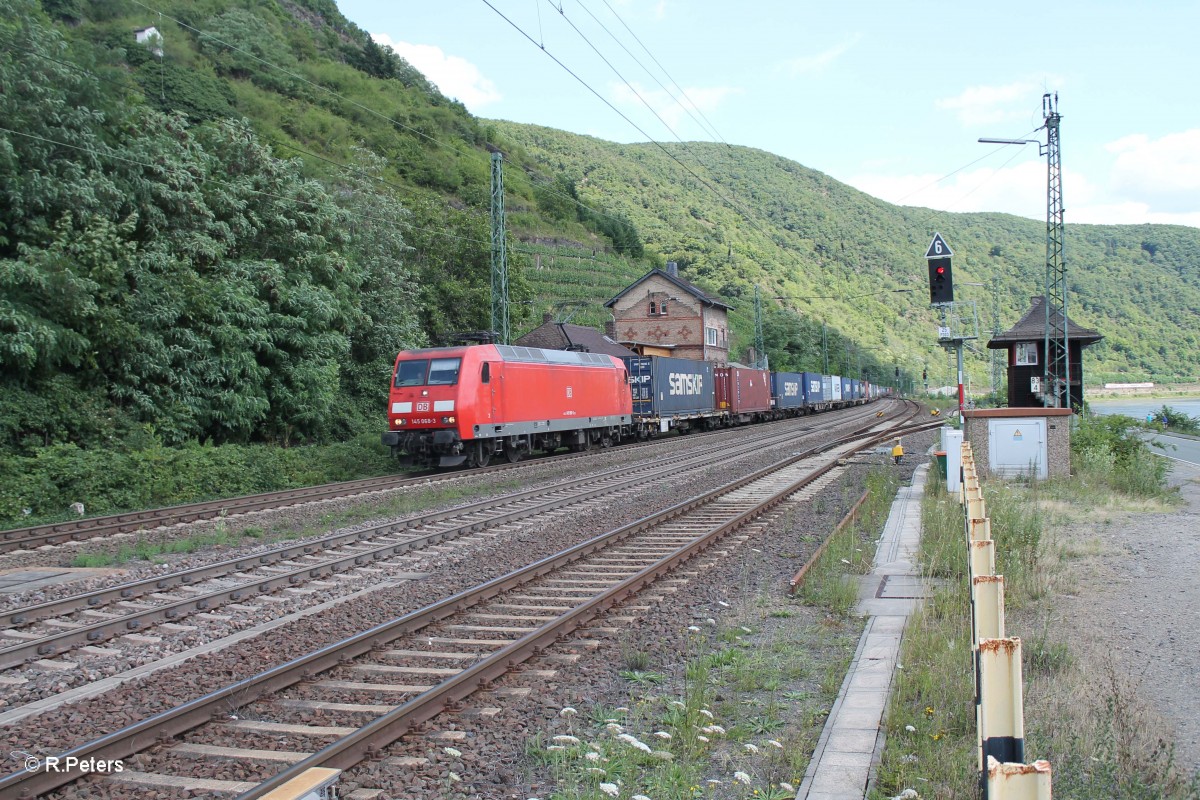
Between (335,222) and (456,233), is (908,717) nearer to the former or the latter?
(335,222)

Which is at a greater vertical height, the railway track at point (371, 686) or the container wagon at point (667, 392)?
the container wagon at point (667, 392)

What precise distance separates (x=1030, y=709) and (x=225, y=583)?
7.74 meters

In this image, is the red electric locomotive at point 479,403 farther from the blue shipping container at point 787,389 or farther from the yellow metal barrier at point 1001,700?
the blue shipping container at point 787,389

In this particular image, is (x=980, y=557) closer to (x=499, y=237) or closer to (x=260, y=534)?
(x=260, y=534)

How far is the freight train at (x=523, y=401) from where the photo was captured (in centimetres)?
2020

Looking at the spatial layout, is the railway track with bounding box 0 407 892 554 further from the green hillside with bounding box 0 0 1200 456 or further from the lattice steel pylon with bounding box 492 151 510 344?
the lattice steel pylon with bounding box 492 151 510 344

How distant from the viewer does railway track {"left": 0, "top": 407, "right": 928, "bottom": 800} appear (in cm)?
445

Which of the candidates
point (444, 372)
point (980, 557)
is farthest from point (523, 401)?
point (980, 557)

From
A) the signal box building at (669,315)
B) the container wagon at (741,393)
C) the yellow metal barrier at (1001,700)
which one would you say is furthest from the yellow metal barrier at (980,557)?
the signal box building at (669,315)

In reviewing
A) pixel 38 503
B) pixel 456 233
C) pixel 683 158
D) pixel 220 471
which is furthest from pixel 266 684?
pixel 683 158

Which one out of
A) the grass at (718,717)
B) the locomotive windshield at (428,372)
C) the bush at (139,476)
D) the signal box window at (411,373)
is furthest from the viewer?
the signal box window at (411,373)

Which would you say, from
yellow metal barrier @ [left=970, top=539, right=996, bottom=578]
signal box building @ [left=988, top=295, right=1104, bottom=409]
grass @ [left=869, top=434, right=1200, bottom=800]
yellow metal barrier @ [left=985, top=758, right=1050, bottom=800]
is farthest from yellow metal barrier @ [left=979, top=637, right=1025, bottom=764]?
signal box building @ [left=988, top=295, right=1104, bottom=409]

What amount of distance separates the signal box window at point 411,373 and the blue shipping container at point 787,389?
32.6 metres

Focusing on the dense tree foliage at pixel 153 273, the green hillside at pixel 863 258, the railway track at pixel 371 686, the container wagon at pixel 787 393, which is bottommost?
the railway track at pixel 371 686
